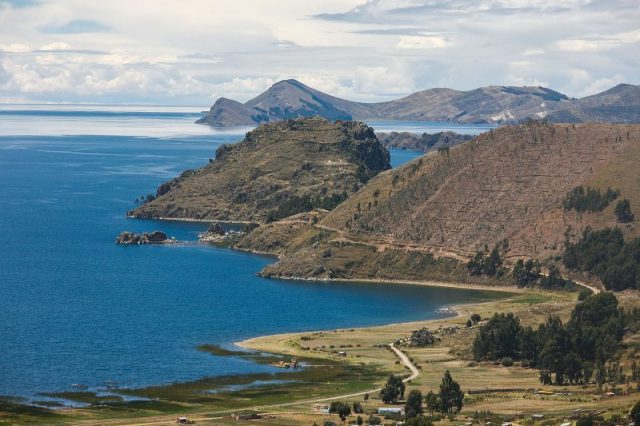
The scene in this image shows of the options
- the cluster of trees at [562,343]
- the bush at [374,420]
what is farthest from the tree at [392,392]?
the cluster of trees at [562,343]

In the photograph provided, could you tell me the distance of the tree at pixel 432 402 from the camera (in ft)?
473

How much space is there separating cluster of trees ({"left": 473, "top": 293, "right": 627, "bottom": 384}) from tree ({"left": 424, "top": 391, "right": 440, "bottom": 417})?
24845mm

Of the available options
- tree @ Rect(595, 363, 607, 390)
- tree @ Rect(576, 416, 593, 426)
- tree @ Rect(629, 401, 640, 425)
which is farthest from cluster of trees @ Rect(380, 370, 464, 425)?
tree @ Rect(595, 363, 607, 390)

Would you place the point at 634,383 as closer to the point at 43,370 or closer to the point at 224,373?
the point at 224,373

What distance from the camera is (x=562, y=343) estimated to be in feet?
569

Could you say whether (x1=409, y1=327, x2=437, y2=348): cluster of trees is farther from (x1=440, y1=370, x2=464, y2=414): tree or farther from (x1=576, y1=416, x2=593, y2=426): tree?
(x1=576, y1=416, x2=593, y2=426): tree

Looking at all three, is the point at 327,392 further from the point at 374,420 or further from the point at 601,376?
the point at 601,376

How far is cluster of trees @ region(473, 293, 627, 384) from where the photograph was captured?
6624 inches

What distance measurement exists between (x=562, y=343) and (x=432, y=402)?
35712 millimetres

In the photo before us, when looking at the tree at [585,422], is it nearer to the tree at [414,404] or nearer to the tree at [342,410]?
the tree at [414,404]

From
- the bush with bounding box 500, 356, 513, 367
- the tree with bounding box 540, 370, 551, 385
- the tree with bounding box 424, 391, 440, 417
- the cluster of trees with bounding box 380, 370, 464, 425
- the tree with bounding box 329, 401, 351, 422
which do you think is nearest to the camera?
the tree with bounding box 329, 401, 351, 422

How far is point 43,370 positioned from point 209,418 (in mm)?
38115

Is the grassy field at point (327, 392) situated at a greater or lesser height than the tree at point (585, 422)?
lesser

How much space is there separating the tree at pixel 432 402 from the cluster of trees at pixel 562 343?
2485cm
